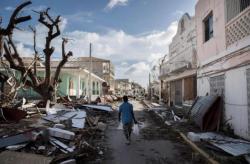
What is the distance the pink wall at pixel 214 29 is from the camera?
11656 mm

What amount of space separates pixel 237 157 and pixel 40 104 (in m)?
16.0

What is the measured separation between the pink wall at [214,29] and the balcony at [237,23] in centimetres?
54

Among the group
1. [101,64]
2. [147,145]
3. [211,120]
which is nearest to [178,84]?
[211,120]

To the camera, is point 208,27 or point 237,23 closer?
point 237,23

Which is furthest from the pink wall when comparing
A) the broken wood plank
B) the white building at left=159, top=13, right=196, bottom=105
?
the broken wood plank

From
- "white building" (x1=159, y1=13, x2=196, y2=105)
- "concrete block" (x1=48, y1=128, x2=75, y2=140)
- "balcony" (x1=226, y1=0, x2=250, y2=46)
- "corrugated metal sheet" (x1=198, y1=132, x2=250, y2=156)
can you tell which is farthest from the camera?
"white building" (x1=159, y1=13, x2=196, y2=105)

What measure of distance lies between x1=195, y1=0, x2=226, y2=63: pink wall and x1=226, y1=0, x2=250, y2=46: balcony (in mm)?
541

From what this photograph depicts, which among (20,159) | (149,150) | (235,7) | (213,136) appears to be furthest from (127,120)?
(235,7)

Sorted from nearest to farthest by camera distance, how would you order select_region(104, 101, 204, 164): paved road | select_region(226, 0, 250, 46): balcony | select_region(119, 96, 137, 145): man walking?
select_region(104, 101, 204, 164): paved road < select_region(226, 0, 250, 46): balcony < select_region(119, 96, 137, 145): man walking

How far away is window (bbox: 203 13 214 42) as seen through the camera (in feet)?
45.4

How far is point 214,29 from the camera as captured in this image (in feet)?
41.5

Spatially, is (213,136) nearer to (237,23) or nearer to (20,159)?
(237,23)

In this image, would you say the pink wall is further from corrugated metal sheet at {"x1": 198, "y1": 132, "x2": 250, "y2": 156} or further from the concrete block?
the concrete block

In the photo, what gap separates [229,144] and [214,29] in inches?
237
